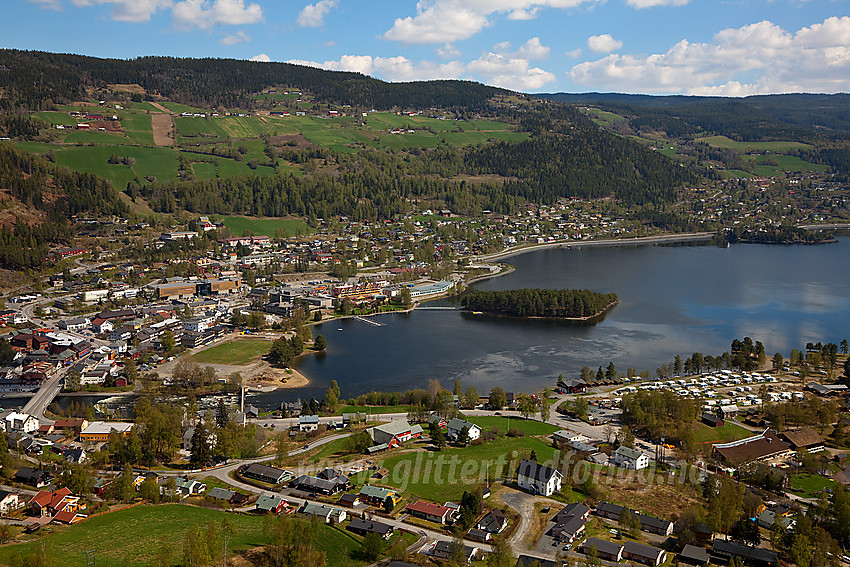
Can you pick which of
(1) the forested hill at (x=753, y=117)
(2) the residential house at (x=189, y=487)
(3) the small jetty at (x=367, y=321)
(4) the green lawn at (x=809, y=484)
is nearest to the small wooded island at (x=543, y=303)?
(3) the small jetty at (x=367, y=321)

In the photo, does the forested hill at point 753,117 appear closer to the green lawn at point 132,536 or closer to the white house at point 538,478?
the white house at point 538,478

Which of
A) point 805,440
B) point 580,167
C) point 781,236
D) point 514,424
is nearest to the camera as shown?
point 805,440

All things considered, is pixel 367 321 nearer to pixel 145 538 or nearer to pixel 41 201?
pixel 145 538

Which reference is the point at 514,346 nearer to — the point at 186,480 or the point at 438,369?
the point at 438,369

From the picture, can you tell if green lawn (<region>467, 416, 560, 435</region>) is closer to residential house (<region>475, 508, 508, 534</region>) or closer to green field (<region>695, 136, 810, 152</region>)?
residential house (<region>475, 508, 508, 534</region>)

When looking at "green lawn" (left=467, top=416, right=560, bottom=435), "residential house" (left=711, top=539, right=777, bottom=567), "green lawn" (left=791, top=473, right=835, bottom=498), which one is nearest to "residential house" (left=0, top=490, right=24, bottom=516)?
"green lawn" (left=467, top=416, right=560, bottom=435)

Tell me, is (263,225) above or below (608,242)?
above

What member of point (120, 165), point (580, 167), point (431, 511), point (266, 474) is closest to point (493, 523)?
point (431, 511)
